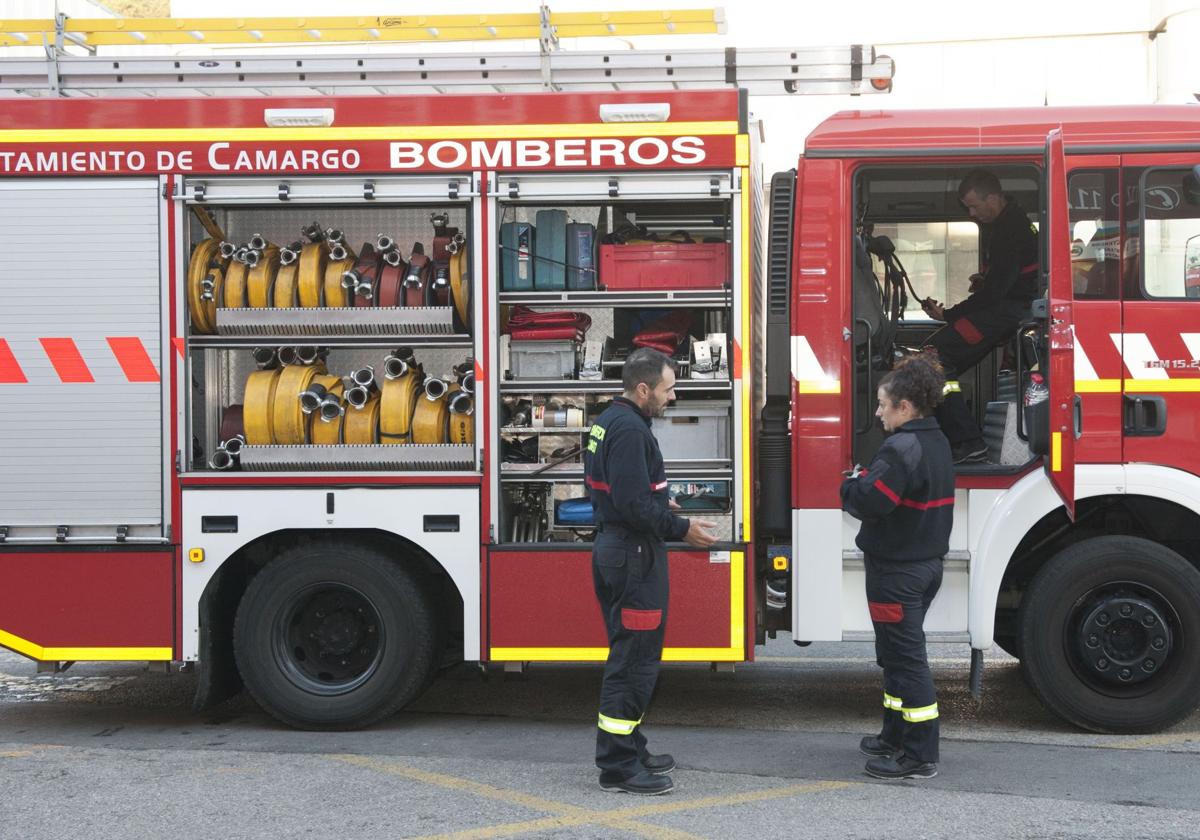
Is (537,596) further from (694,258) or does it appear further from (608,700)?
(694,258)

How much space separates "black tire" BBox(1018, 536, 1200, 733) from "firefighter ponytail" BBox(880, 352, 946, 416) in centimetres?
120

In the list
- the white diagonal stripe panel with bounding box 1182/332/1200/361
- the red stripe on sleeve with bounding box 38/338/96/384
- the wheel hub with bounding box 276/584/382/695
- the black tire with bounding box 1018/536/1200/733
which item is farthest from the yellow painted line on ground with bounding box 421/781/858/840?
the red stripe on sleeve with bounding box 38/338/96/384

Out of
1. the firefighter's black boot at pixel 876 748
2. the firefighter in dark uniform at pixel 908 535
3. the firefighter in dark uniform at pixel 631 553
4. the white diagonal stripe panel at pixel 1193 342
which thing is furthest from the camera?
the white diagonal stripe panel at pixel 1193 342

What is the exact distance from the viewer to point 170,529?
648cm

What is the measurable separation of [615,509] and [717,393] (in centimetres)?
147

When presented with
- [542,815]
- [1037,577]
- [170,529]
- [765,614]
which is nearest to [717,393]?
[765,614]

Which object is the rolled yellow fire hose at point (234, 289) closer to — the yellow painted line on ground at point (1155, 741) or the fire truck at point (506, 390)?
the fire truck at point (506, 390)

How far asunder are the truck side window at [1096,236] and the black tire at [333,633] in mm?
3510

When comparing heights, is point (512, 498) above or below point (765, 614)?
above

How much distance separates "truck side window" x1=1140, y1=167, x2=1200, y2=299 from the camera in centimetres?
613

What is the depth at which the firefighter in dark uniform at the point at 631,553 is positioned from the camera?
5312mm

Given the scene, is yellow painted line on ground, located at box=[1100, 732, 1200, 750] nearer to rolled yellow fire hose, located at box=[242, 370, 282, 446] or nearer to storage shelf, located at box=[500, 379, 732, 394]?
storage shelf, located at box=[500, 379, 732, 394]

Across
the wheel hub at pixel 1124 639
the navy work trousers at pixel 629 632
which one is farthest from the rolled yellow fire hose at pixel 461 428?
the wheel hub at pixel 1124 639

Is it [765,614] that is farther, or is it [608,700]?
[765,614]
